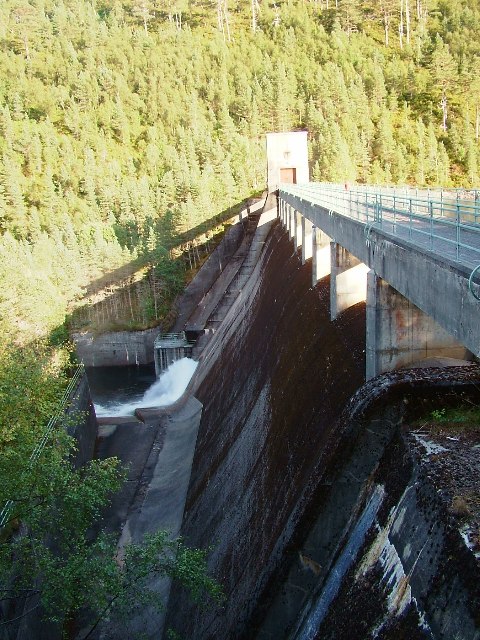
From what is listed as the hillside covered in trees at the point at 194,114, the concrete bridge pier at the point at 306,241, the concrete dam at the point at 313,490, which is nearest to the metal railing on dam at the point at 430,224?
the concrete dam at the point at 313,490

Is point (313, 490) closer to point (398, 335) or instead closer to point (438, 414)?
point (438, 414)

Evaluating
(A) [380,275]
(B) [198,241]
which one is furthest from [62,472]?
(B) [198,241]

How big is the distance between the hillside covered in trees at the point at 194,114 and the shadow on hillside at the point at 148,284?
0.59 metres

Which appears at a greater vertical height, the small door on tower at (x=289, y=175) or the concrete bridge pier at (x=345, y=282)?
the small door on tower at (x=289, y=175)

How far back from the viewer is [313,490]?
340 inches

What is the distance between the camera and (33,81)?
87.5 m

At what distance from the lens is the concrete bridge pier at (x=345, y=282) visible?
13883mm

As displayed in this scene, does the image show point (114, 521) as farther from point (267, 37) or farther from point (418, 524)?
point (267, 37)

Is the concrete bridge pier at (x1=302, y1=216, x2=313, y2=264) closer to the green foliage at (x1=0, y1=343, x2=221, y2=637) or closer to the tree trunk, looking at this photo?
the green foliage at (x1=0, y1=343, x2=221, y2=637)

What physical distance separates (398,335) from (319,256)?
8.43m

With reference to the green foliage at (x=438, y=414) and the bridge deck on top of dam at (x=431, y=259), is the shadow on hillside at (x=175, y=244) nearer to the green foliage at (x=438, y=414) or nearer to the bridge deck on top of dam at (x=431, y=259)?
the bridge deck on top of dam at (x=431, y=259)

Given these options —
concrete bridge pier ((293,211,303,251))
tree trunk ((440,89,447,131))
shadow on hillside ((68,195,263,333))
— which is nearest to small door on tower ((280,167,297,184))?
shadow on hillside ((68,195,263,333))

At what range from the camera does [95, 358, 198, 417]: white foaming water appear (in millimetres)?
32056

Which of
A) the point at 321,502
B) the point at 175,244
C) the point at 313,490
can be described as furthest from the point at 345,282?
the point at 175,244
